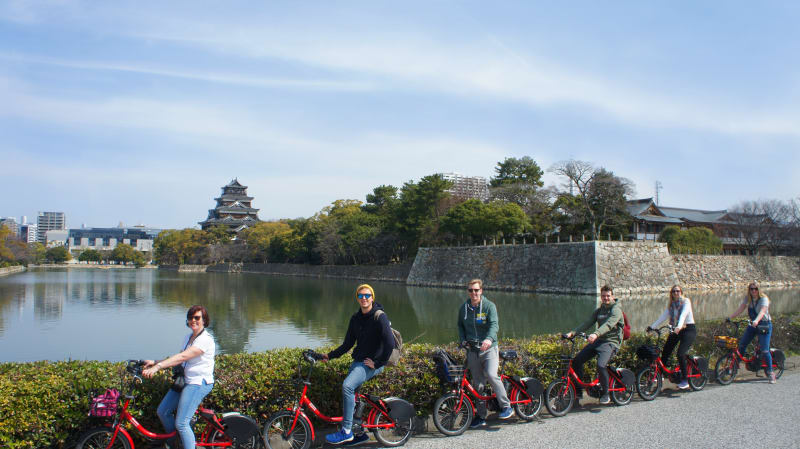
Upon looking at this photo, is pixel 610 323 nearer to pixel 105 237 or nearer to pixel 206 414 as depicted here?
pixel 206 414

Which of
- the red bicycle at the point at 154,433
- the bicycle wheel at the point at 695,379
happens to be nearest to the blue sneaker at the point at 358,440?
the red bicycle at the point at 154,433

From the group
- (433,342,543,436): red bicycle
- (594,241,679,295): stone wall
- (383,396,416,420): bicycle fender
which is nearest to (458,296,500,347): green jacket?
(433,342,543,436): red bicycle

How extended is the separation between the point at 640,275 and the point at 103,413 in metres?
30.1

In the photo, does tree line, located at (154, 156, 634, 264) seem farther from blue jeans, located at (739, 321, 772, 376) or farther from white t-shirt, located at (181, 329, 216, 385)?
white t-shirt, located at (181, 329, 216, 385)

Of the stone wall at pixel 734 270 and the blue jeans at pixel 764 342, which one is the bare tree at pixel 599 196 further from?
the blue jeans at pixel 764 342

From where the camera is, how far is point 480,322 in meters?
4.79

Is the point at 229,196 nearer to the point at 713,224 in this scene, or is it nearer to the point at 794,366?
the point at 713,224

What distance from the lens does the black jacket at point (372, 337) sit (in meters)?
4.23

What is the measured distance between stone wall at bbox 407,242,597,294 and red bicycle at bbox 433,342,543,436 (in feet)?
78.1

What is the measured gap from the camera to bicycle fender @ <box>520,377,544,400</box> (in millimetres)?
5035

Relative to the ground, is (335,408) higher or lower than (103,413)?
lower

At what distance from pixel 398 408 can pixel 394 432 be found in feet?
0.79

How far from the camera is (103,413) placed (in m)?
3.55

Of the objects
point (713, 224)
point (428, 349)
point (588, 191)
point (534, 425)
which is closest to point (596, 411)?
point (534, 425)
